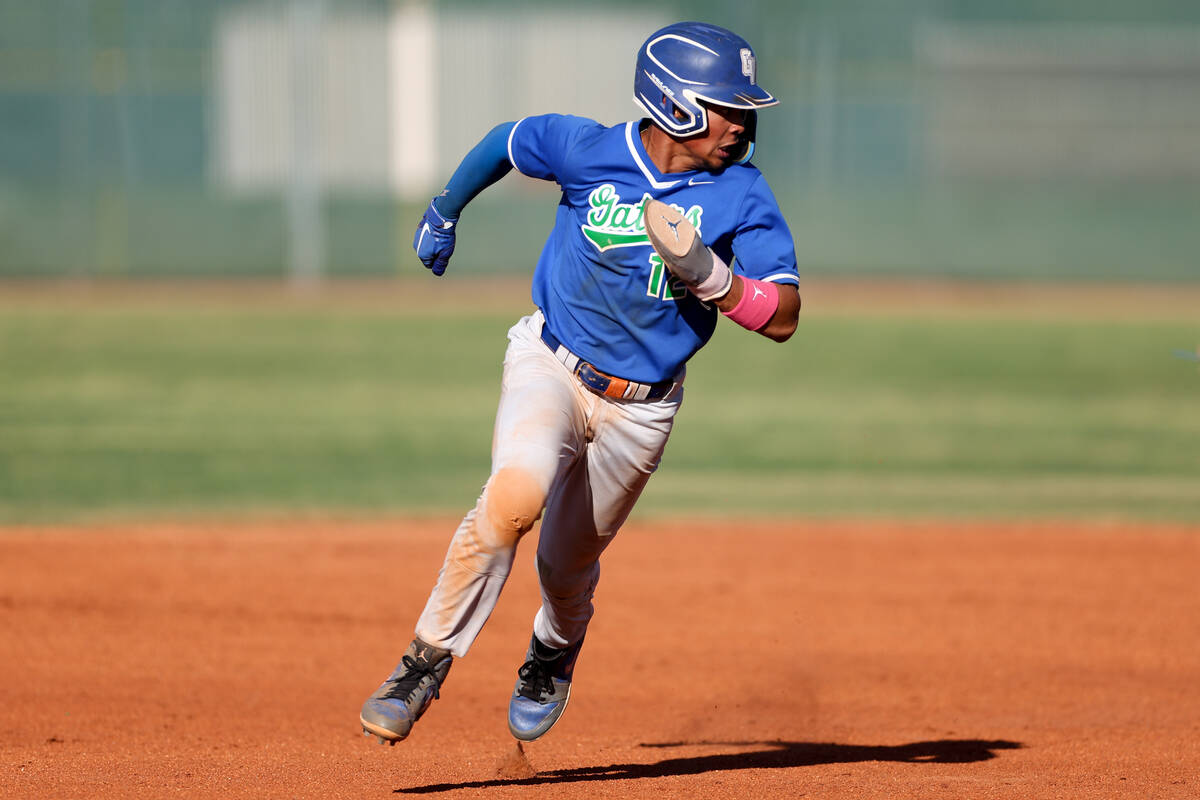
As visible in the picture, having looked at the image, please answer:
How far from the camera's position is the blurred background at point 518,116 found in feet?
83.3

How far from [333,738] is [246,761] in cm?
60

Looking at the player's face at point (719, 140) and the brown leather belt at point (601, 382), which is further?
the brown leather belt at point (601, 382)

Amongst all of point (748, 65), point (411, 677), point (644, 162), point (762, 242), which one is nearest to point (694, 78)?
point (748, 65)

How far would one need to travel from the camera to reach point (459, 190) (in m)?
5.09

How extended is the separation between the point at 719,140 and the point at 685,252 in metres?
0.62

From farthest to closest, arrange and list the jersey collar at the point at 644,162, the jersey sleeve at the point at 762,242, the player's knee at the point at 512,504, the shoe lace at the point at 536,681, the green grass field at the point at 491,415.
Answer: the green grass field at the point at 491,415
the shoe lace at the point at 536,681
the jersey collar at the point at 644,162
the jersey sleeve at the point at 762,242
the player's knee at the point at 512,504

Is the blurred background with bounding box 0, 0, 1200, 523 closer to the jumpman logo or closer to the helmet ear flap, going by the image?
the helmet ear flap

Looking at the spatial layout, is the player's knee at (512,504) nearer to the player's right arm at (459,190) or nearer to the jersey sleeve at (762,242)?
Answer: the jersey sleeve at (762,242)

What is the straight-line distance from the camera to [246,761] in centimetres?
497

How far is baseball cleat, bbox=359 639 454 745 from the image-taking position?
4227 mm

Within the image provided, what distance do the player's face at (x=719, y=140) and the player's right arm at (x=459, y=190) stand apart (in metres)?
0.72

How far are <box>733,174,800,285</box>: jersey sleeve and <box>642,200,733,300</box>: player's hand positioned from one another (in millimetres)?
254

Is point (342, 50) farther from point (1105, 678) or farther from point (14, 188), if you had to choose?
point (1105, 678)

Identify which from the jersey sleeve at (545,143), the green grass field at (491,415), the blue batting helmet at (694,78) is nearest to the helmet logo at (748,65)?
the blue batting helmet at (694,78)
